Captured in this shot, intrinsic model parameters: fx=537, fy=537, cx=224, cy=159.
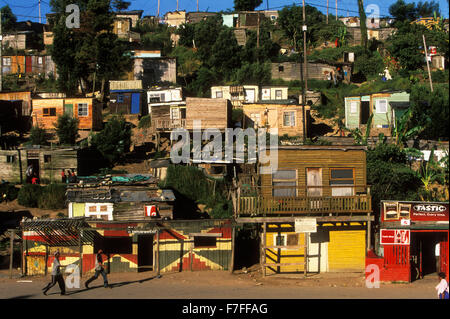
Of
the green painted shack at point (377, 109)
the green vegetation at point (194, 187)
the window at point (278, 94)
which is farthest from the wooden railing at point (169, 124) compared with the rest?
the green painted shack at point (377, 109)

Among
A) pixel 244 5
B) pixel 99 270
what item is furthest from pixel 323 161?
pixel 244 5

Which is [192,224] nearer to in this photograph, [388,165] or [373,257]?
[373,257]

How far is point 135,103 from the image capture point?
52406 mm

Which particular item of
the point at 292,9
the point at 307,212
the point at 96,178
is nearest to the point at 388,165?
the point at 307,212

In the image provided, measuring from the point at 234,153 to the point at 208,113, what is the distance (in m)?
9.02

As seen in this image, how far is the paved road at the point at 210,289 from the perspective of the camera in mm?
19250

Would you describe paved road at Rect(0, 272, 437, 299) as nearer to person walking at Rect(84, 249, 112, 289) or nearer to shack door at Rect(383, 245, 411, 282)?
person walking at Rect(84, 249, 112, 289)

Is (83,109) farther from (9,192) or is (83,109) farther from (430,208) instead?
(430,208)

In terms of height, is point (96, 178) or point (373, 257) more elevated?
point (96, 178)

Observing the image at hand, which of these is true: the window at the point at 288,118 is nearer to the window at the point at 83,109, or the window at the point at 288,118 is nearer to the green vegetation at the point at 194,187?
the green vegetation at the point at 194,187

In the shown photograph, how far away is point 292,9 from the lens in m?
72.6

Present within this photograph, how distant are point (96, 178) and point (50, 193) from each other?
4.27 meters

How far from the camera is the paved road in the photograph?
1925cm
